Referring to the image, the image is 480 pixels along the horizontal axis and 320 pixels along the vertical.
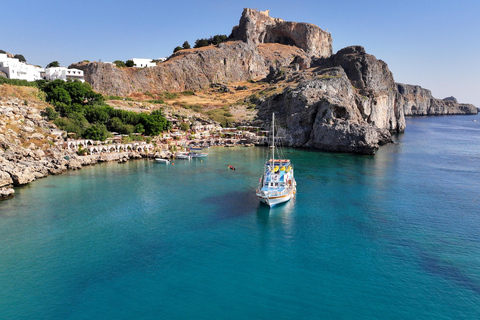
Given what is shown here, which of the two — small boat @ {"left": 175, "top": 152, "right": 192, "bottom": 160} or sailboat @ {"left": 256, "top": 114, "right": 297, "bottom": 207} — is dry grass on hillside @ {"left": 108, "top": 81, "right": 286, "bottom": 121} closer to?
small boat @ {"left": 175, "top": 152, "right": 192, "bottom": 160}

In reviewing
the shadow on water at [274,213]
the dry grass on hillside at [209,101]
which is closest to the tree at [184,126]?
the dry grass on hillside at [209,101]

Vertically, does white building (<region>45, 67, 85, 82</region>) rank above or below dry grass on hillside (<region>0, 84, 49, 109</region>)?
above

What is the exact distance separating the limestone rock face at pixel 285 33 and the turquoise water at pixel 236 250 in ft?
463

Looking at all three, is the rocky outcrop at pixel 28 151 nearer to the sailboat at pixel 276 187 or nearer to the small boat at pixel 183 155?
the small boat at pixel 183 155

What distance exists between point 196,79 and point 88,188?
337ft

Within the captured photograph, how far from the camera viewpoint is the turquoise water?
2150 cm

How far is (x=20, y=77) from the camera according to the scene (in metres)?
86.4

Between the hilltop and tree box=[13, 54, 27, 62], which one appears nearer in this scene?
the hilltop

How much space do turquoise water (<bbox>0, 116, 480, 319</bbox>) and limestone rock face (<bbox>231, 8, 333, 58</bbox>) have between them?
141m

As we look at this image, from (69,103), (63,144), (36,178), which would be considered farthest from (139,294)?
(69,103)

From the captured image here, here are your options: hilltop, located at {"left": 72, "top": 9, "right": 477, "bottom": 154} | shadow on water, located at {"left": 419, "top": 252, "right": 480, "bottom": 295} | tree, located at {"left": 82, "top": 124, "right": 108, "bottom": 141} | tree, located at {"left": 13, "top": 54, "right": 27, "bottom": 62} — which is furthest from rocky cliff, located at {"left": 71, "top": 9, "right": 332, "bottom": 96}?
shadow on water, located at {"left": 419, "top": 252, "right": 480, "bottom": 295}

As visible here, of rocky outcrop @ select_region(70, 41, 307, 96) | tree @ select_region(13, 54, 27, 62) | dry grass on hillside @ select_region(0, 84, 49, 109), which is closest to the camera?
dry grass on hillside @ select_region(0, 84, 49, 109)

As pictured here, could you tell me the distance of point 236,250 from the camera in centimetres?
2878

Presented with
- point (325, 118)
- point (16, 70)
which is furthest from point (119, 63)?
point (325, 118)
